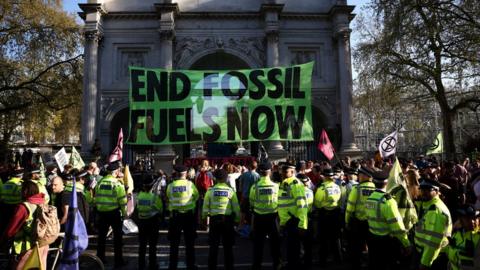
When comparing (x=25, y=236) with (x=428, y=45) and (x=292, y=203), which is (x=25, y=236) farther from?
(x=428, y=45)

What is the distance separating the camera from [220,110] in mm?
14312

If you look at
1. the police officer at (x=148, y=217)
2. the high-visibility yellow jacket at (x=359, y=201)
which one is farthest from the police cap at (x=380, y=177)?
the police officer at (x=148, y=217)

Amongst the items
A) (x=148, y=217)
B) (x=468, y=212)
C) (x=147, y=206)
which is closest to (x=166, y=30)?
(x=147, y=206)

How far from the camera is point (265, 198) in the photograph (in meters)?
8.27

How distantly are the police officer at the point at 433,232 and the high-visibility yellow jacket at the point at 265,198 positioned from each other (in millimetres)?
3122

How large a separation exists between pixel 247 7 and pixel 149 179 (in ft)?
58.7

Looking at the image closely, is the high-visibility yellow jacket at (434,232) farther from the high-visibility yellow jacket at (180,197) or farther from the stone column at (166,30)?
the stone column at (166,30)

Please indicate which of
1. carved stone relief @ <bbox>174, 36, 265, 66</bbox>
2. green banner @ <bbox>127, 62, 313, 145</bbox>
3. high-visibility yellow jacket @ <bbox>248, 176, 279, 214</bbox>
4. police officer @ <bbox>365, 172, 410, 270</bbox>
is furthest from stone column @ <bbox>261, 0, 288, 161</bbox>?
police officer @ <bbox>365, 172, 410, 270</bbox>

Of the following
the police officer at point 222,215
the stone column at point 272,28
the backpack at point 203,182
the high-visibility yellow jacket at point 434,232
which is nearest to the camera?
the high-visibility yellow jacket at point 434,232

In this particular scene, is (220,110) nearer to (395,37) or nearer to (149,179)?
(149,179)

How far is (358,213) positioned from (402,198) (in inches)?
41.6

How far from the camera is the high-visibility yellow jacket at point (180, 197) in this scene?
8.48 metres

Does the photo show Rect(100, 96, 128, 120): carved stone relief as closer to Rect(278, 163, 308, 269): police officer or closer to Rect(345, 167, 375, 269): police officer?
Rect(278, 163, 308, 269): police officer

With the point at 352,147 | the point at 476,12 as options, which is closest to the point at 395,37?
the point at 476,12
